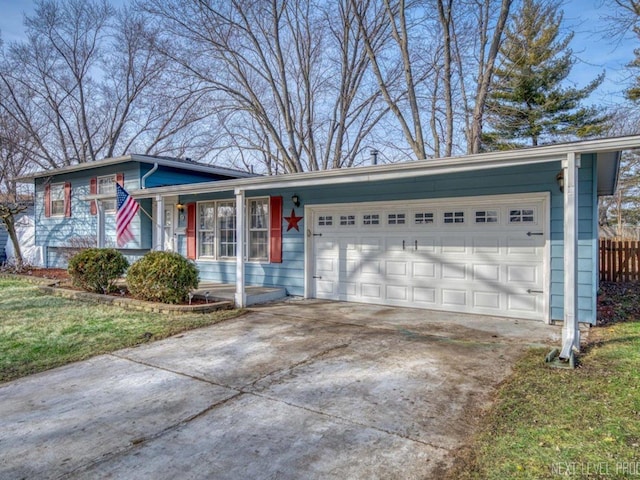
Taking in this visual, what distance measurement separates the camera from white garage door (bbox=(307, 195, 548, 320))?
613cm

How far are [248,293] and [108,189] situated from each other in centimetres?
625

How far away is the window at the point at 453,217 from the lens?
6.69 meters

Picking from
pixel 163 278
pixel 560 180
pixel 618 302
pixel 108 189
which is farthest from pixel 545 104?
pixel 108 189

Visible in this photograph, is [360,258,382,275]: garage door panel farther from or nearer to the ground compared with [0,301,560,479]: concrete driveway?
farther from the ground

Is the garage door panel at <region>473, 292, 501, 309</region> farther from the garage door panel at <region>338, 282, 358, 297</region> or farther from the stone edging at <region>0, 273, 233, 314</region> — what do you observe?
the stone edging at <region>0, 273, 233, 314</region>

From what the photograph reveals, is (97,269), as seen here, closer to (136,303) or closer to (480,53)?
(136,303)

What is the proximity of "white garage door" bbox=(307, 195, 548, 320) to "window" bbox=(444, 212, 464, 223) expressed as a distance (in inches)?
0.6

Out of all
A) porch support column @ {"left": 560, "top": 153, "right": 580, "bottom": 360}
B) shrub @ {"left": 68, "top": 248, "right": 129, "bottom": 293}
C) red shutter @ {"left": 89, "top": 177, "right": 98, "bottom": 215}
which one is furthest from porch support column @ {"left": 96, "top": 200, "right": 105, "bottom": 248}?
porch support column @ {"left": 560, "top": 153, "right": 580, "bottom": 360}

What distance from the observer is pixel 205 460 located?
2543mm

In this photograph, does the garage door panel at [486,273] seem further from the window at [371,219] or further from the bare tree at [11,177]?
the bare tree at [11,177]

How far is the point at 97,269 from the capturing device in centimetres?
835

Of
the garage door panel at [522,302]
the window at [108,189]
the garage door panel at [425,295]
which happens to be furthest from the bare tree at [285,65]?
the garage door panel at [522,302]

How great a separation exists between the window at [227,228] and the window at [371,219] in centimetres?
323

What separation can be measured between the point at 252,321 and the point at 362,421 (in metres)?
3.63
